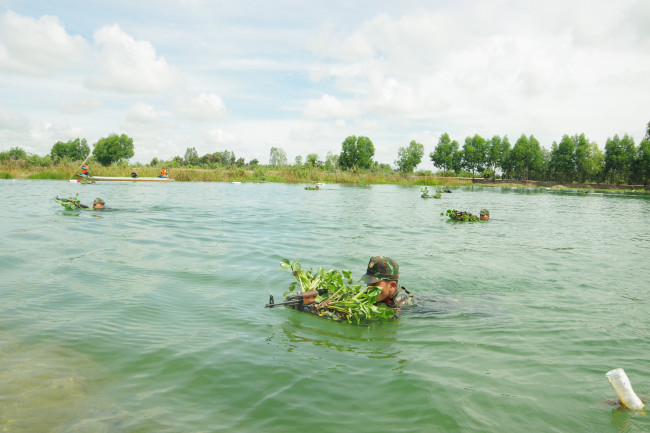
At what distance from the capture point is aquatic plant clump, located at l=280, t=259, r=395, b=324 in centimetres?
606

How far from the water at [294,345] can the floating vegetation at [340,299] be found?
0.24m

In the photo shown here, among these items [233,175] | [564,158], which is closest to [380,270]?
[233,175]

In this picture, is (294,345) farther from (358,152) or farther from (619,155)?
(358,152)

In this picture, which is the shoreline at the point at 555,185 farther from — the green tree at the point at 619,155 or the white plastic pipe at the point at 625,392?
the white plastic pipe at the point at 625,392

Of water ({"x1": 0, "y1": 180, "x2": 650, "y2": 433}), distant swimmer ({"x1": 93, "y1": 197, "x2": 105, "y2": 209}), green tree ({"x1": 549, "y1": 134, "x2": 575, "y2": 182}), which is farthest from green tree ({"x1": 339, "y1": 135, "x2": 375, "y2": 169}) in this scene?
water ({"x1": 0, "y1": 180, "x2": 650, "y2": 433})

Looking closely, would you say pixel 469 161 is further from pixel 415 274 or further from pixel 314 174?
pixel 415 274

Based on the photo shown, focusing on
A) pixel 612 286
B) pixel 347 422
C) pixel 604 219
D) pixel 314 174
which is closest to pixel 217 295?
pixel 347 422

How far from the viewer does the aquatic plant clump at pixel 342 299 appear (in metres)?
6.06

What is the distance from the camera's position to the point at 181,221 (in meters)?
18.1

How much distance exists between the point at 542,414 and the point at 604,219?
2627cm

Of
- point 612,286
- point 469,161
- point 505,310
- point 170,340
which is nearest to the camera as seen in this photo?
point 170,340

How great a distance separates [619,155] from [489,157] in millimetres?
28898

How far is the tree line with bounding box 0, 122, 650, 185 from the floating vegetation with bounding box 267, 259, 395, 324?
62.4 metres

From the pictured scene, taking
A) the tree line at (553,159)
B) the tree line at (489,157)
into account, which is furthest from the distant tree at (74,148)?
the tree line at (553,159)
